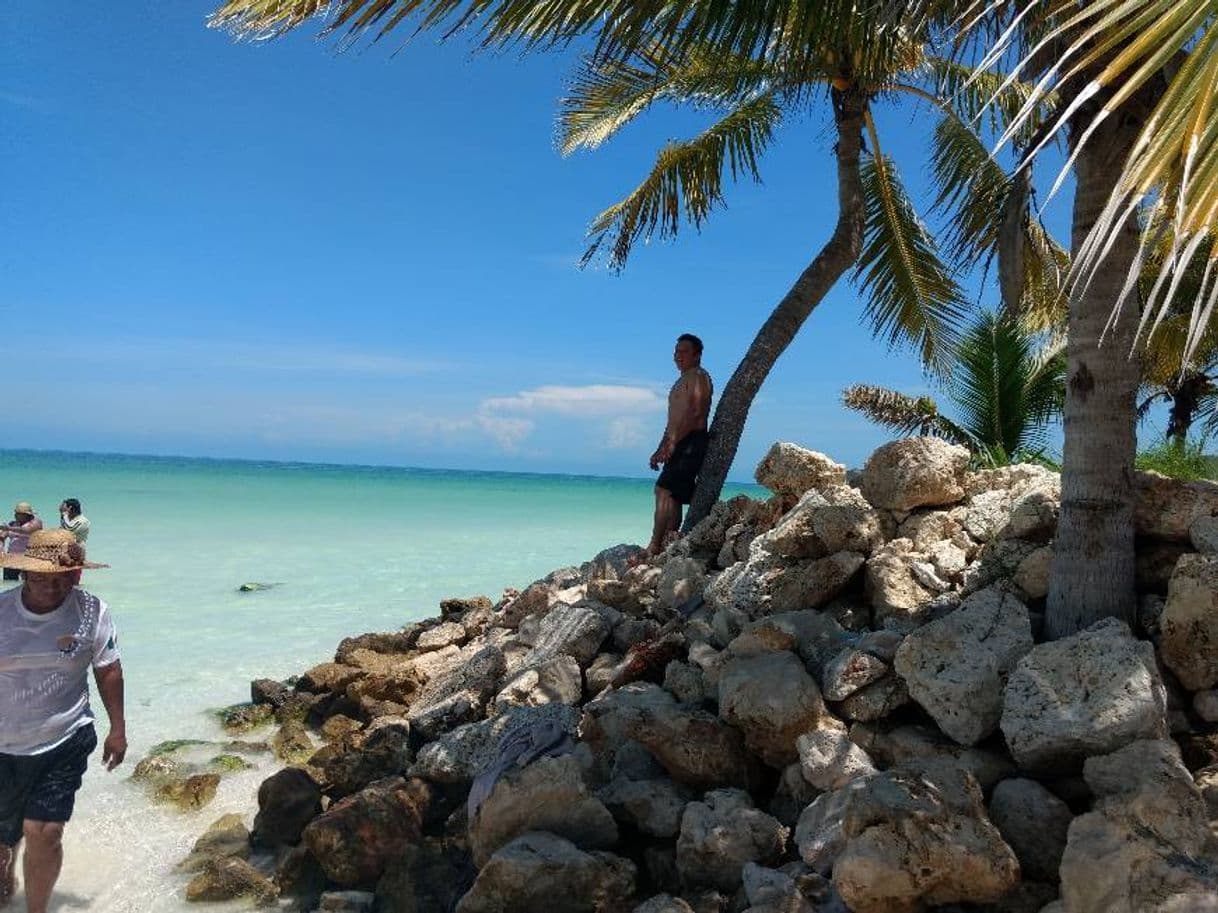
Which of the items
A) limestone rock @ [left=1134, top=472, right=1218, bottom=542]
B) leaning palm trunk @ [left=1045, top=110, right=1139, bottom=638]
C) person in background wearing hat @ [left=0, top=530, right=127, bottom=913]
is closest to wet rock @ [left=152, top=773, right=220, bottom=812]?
person in background wearing hat @ [left=0, top=530, right=127, bottom=913]

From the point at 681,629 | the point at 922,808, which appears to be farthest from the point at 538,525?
the point at 922,808

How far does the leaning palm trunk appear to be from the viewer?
417 centimetres

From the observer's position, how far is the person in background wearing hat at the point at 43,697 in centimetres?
403

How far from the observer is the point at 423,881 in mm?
4316

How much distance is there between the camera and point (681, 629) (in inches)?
223

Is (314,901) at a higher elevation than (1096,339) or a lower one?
lower

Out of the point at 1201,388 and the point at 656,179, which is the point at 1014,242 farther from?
the point at 1201,388

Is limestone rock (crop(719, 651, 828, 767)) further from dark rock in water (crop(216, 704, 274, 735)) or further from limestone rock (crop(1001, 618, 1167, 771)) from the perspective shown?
dark rock in water (crop(216, 704, 274, 735))

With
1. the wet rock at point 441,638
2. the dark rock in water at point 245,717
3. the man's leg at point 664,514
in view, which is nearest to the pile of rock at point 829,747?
the dark rock in water at point 245,717

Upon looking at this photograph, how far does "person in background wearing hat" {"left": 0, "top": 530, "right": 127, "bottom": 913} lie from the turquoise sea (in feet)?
2.55

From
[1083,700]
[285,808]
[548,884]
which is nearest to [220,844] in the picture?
[285,808]

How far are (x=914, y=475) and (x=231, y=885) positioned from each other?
170 inches

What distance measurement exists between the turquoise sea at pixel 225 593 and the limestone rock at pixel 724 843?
2.67 m

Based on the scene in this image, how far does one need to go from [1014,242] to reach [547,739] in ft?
11.3
